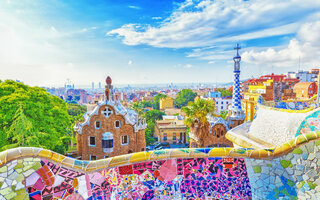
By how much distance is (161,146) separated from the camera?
29875 mm

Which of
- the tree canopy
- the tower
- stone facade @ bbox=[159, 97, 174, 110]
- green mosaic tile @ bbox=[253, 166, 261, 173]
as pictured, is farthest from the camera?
stone facade @ bbox=[159, 97, 174, 110]

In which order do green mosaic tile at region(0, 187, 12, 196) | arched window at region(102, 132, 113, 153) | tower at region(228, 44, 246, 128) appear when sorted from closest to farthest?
green mosaic tile at region(0, 187, 12, 196) → arched window at region(102, 132, 113, 153) → tower at region(228, 44, 246, 128)

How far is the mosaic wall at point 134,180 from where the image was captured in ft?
10.1

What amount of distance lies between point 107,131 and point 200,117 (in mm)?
7222

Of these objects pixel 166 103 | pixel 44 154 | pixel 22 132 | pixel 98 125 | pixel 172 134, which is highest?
pixel 44 154

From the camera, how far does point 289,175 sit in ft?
10.9

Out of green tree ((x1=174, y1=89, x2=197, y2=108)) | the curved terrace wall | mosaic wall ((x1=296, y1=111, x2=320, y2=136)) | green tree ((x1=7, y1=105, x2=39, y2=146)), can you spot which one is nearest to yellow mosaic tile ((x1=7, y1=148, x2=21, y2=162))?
the curved terrace wall

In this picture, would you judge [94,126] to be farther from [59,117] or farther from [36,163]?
[36,163]

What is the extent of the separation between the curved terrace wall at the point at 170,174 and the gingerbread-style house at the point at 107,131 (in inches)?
442

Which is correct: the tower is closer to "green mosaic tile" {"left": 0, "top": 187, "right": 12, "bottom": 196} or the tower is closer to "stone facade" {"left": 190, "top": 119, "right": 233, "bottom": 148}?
"stone facade" {"left": 190, "top": 119, "right": 233, "bottom": 148}

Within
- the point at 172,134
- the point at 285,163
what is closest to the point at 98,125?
the point at 285,163

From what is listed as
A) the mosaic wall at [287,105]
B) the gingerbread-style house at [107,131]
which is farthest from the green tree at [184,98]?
the mosaic wall at [287,105]

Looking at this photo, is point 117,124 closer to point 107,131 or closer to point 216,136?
point 107,131

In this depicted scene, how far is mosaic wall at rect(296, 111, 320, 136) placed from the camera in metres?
5.47
